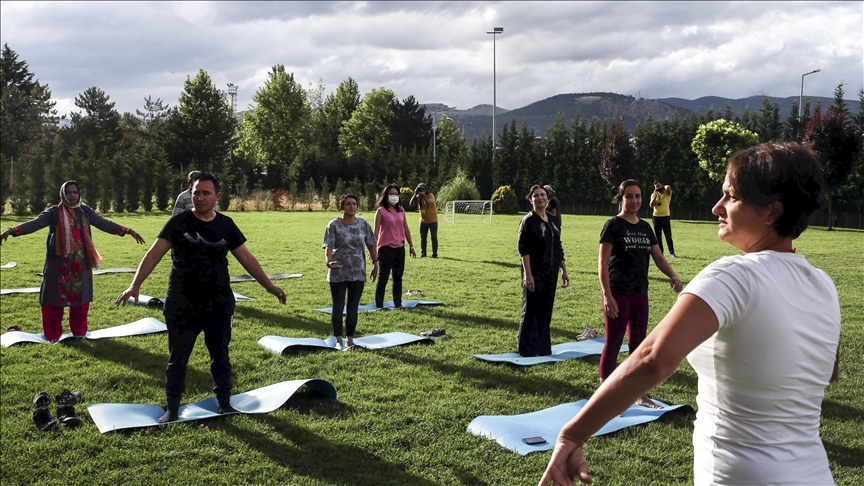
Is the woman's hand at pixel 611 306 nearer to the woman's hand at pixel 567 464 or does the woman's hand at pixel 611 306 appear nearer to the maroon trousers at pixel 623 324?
the maroon trousers at pixel 623 324

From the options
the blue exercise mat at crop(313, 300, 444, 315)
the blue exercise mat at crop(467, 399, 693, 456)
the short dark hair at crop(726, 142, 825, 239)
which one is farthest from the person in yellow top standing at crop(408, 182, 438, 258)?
the short dark hair at crop(726, 142, 825, 239)

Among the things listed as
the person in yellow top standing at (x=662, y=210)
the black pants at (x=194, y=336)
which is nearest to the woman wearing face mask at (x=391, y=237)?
the black pants at (x=194, y=336)

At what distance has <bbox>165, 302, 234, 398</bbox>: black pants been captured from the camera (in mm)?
5527

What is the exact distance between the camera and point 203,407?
592 centimetres

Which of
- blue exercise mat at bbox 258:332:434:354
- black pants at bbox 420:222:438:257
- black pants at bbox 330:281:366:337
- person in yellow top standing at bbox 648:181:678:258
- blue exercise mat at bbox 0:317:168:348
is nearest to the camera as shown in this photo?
blue exercise mat at bbox 258:332:434:354

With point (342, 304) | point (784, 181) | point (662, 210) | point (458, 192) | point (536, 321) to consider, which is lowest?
point (536, 321)

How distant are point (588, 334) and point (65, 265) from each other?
640 centimetres

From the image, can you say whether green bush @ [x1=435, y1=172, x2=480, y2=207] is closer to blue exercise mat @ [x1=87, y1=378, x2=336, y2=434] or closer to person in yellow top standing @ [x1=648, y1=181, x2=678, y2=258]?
person in yellow top standing @ [x1=648, y1=181, x2=678, y2=258]

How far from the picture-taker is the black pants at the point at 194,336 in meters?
5.53

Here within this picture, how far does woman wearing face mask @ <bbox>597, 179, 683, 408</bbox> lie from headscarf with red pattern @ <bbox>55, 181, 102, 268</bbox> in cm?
616

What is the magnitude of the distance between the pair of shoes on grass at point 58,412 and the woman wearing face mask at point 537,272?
433cm

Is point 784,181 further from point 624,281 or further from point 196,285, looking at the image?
A: point 196,285

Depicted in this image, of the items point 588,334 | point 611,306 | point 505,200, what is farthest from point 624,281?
point 505,200

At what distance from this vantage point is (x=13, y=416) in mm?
5789
